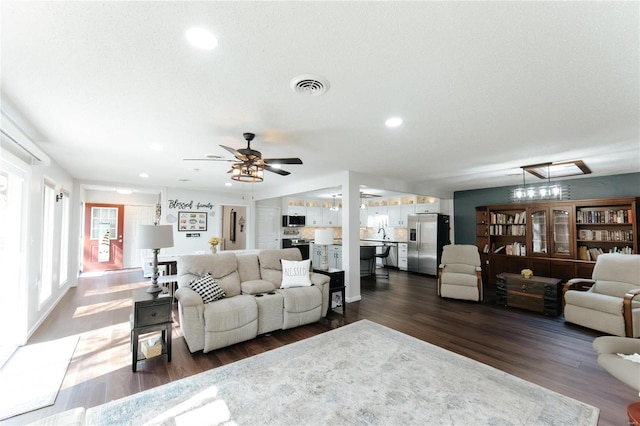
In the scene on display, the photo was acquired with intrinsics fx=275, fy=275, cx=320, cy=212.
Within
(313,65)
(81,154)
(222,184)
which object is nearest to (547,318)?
(313,65)

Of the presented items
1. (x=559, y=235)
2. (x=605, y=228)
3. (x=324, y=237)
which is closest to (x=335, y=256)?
(x=324, y=237)

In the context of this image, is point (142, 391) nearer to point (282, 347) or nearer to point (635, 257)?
point (282, 347)

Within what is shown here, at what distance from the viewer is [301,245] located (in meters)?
8.94

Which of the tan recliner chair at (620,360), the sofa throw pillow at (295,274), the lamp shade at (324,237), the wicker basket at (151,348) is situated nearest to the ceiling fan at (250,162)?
the sofa throw pillow at (295,274)

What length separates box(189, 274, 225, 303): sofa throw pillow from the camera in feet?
11.0

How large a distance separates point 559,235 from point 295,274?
5715 mm

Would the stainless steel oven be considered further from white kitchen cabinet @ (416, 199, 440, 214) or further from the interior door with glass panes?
the interior door with glass panes

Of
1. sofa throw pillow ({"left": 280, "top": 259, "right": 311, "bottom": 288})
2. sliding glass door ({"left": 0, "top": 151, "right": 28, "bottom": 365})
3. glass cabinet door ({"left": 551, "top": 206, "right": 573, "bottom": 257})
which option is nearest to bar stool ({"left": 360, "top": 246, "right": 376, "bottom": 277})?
sofa throw pillow ({"left": 280, "top": 259, "right": 311, "bottom": 288})

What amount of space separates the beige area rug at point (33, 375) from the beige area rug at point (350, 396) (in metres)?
0.56

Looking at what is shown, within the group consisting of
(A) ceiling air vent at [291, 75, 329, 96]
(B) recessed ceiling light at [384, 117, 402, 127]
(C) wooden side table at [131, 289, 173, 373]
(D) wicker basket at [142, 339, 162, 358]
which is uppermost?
(A) ceiling air vent at [291, 75, 329, 96]

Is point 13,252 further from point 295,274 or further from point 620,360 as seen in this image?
point 620,360

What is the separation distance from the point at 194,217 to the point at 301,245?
130 inches

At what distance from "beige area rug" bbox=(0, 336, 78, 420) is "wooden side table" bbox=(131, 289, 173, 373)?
631 mm

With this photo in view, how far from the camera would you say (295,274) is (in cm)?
414
